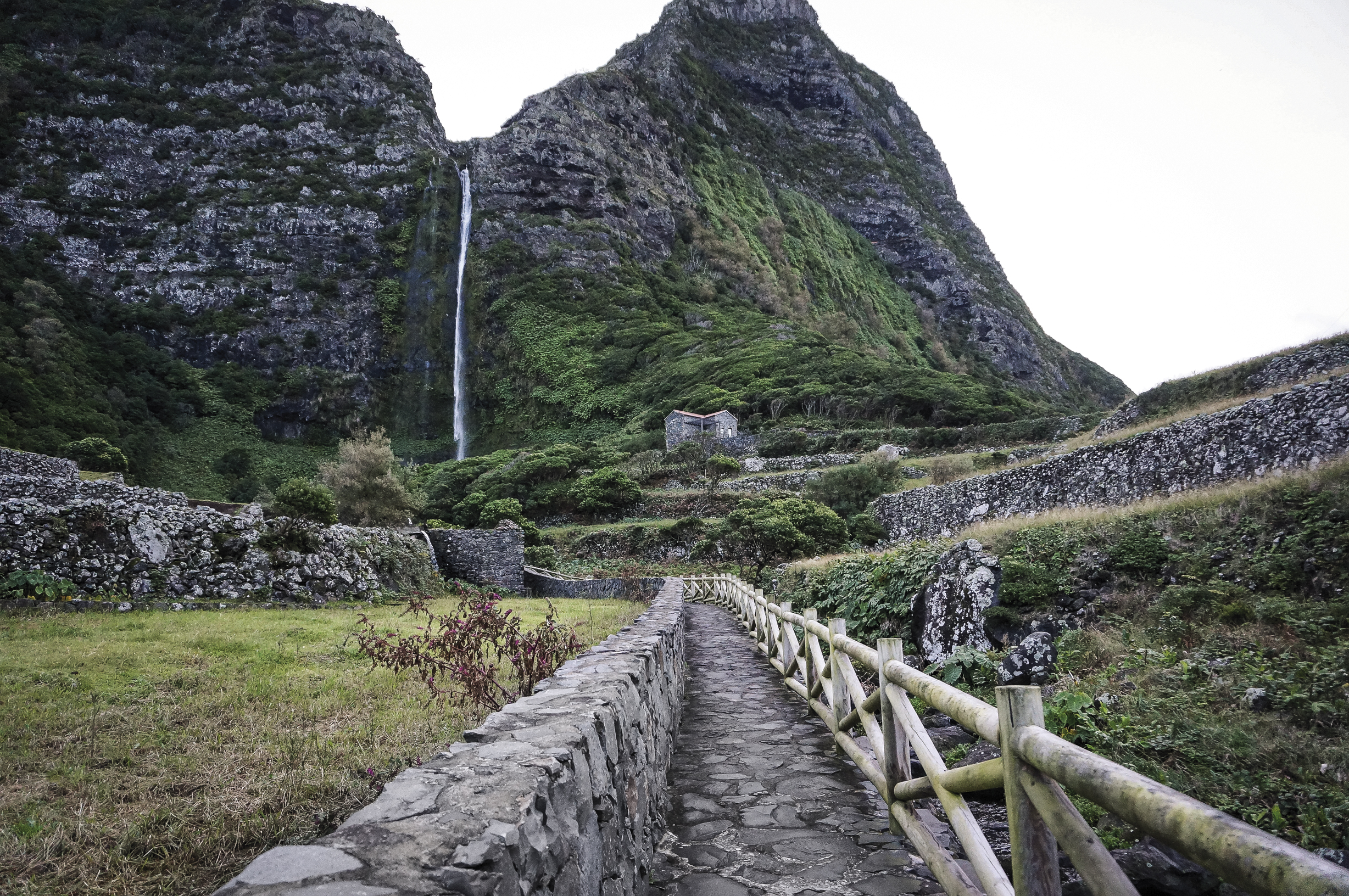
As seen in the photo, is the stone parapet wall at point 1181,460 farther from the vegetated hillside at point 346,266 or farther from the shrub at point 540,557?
the vegetated hillside at point 346,266

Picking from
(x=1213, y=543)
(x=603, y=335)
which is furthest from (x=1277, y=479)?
(x=603, y=335)

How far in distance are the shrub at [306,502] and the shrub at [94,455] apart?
18496 millimetres

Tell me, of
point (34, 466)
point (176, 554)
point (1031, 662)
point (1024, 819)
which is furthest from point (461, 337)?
point (1024, 819)

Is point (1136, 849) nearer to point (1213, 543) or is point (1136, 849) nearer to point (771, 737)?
point (771, 737)

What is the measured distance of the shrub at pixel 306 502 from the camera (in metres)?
16.1

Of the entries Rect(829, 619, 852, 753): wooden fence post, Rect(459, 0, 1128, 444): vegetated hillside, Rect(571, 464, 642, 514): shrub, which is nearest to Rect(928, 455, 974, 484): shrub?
Rect(571, 464, 642, 514): shrub

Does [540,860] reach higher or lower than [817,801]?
higher

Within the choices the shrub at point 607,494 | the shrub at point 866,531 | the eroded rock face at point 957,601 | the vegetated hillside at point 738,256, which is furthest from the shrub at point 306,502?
the vegetated hillside at point 738,256

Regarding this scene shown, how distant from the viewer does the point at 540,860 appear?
70.8 inches

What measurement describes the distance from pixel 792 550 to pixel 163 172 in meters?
78.2

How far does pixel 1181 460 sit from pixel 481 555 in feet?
59.0

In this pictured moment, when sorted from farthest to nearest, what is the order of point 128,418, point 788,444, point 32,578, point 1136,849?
point 128,418 < point 788,444 < point 32,578 < point 1136,849

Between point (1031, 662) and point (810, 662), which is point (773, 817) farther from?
point (1031, 662)

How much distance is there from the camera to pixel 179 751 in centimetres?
380
